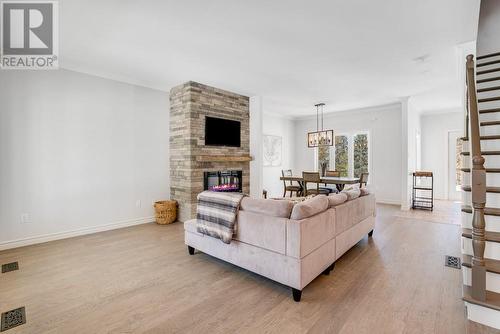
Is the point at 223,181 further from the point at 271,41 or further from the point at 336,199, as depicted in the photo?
the point at 271,41

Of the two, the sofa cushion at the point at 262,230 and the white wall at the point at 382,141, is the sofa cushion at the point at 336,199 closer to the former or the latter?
the sofa cushion at the point at 262,230

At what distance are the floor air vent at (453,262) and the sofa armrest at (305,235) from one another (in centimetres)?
166

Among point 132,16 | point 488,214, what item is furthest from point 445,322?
point 132,16

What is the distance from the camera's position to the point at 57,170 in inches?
147

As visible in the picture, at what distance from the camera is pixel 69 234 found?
3.85 m

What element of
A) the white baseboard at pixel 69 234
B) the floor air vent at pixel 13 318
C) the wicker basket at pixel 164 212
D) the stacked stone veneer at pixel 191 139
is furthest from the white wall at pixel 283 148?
the floor air vent at pixel 13 318

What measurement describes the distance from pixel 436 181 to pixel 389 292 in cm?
679

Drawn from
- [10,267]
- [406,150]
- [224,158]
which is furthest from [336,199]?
[406,150]

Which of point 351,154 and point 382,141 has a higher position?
point 382,141

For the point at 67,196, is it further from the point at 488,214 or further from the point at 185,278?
the point at 488,214

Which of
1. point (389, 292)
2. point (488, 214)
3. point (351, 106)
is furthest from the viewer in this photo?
point (351, 106)

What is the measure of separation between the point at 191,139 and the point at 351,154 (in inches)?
204

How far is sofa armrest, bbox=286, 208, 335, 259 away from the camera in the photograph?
2.07 meters

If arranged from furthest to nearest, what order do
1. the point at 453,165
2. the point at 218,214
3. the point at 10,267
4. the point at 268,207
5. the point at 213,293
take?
the point at 453,165 < the point at 10,267 < the point at 218,214 < the point at 268,207 < the point at 213,293
